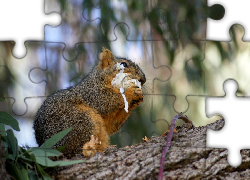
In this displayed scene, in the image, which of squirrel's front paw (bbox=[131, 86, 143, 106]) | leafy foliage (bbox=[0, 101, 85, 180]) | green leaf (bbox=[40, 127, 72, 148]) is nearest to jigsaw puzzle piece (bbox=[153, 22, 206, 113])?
squirrel's front paw (bbox=[131, 86, 143, 106])

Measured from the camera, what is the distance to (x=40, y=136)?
13.2ft

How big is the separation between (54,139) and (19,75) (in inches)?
44.5

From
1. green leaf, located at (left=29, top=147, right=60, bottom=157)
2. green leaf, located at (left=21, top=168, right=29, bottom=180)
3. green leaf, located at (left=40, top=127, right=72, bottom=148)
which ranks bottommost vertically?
green leaf, located at (left=21, top=168, right=29, bottom=180)

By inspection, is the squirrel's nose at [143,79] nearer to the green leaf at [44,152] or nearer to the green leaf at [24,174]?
the green leaf at [44,152]

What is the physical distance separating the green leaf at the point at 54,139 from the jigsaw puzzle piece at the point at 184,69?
3.35ft

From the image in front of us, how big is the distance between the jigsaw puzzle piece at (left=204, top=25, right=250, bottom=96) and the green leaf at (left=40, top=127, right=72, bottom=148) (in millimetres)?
1408

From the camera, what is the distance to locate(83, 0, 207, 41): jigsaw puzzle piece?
387 centimetres

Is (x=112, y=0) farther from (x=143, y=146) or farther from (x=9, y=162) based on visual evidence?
(x=9, y=162)

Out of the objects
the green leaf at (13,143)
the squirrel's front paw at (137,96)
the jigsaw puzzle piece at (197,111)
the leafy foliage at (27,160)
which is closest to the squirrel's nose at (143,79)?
the squirrel's front paw at (137,96)

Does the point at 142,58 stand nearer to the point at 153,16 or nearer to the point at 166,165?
the point at 153,16

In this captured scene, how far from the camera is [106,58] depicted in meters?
4.31

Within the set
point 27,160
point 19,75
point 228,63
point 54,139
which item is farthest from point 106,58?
point 27,160

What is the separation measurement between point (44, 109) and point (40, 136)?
0.31m

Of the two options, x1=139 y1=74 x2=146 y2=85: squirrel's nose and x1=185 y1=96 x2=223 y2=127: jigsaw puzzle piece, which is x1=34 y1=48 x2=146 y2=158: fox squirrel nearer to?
x1=139 y1=74 x2=146 y2=85: squirrel's nose
